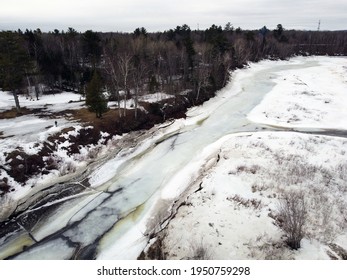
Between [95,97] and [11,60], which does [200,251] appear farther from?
[11,60]

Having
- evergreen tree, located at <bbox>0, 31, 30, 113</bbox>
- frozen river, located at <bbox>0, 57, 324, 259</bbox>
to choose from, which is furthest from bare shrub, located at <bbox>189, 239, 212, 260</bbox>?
evergreen tree, located at <bbox>0, 31, 30, 113</bbox>

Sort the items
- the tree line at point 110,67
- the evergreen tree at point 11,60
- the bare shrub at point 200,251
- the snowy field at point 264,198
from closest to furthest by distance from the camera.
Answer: the bare shrub at point 200,251
the snowy field at point 264,198
the evergreen tree at point 11,60
the tree line at point 110,67

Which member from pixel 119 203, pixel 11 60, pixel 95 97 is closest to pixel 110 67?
pixel 95 97

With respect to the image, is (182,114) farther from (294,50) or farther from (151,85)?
(294,50)

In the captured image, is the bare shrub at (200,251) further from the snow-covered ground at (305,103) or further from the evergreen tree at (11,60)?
the evergreen tree at (11,60)

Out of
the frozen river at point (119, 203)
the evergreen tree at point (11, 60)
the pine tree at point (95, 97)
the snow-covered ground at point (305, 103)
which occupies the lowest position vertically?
the frozen river at point (119, 203)

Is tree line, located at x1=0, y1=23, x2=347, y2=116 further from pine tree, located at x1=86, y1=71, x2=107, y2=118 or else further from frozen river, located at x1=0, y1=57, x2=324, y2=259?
frozen river, located at x1=0, y1=57, x2=324, y2=259

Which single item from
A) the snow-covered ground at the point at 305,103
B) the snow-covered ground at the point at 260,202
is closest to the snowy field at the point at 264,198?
the snow-covered ground at the point at 260,202
